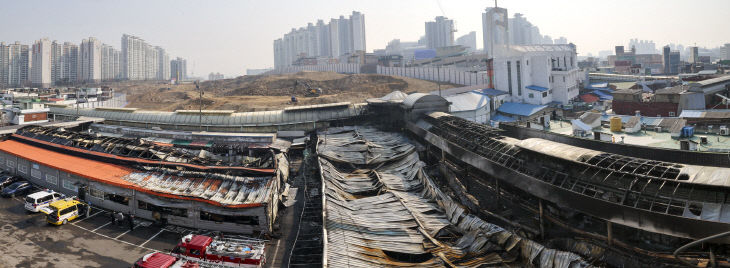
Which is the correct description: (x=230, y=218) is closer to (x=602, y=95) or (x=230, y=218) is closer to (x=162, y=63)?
(x=602, y=95)

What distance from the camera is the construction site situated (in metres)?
13.1

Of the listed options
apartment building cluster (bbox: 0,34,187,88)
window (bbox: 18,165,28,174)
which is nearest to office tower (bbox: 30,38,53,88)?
apartment building cluster (bbox: 0,34,187,88)

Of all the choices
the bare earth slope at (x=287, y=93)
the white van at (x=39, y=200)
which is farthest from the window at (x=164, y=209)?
the bare earth slope at (x=287, y=93)

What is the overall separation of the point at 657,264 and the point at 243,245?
1421 centimetres

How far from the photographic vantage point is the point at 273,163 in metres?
23.8

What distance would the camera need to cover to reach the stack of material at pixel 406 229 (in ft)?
46.1

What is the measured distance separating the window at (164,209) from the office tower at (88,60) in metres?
141

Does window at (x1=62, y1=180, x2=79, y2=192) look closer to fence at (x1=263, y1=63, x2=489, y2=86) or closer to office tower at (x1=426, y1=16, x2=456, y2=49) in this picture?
fence at (x1=263, y1=63, x2=489, y2=86)

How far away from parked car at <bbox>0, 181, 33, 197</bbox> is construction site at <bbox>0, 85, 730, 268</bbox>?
75 centimetres

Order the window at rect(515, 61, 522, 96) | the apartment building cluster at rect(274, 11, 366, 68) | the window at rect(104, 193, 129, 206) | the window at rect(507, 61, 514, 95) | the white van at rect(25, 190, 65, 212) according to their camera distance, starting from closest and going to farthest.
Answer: the window at rect(104, 193, 129, 206) < the white van at rect(25, 190, 65, 212) < the window at rect(515, 61, 522, 96) < the window at rect(507, 61, 514, 95) < the apartment building cluster at rect(274, 11, 366, 68)

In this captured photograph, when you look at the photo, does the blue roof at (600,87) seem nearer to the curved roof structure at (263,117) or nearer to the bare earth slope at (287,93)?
the bare earth slope at (287,93)

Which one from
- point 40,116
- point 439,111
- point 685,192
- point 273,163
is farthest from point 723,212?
point 40,116

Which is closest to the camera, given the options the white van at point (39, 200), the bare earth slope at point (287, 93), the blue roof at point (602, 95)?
the white van at point (39, 200)

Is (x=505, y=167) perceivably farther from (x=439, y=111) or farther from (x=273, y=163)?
(x=439, y=111)
